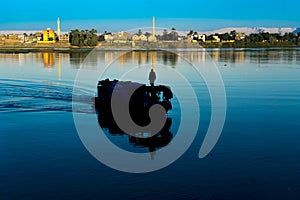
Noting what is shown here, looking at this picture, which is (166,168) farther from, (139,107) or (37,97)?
(37,97)

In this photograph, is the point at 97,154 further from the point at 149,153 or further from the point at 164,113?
the point at 164,113

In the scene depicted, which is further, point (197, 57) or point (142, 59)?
point (197, 57)

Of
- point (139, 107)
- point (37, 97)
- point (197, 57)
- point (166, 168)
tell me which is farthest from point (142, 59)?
point (166, 168)

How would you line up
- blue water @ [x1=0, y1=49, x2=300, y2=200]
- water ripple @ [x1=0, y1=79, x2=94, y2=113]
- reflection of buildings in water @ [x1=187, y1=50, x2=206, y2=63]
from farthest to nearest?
reflection of buildings in water @ [x1=187, y1=50, x2=206, y2=63]
water ripple @ [x1=0, y1=79, x2=94, y2=113]
blue water @ [x1=0, y1=49, x2=300, y2=200]

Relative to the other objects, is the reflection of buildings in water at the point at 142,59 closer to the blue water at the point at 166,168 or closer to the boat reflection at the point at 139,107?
the boat reflection at the point at 139,107

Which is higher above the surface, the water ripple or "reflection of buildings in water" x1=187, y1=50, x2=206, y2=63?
"reflection of buildings in water" x1=187, y1=50, x2=206, y2=63

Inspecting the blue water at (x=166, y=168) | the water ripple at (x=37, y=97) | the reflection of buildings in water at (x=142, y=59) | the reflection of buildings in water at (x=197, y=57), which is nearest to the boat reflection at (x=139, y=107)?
the blue water at (x=166, y=168)

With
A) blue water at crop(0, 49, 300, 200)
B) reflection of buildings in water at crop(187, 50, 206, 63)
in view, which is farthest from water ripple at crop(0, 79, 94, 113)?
reflection of buildings in water at crop(187, 50, 206, 63)

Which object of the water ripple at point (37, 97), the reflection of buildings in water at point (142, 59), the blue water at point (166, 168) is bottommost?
the blue water at point (166, 168)

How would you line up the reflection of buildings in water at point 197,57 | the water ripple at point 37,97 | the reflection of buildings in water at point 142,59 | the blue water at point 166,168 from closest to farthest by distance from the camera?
the blue water at point 166,168
the water ripple at point 37,97
the reflection of buildings in water at point 142,59
the reflection of buildings in water at point 197,57

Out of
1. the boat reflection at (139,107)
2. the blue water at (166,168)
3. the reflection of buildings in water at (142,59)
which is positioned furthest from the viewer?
the reflection of buildings in water at (142,59)

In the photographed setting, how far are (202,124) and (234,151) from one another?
492 centimetres

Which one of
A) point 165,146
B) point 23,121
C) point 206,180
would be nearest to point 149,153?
point 165,146

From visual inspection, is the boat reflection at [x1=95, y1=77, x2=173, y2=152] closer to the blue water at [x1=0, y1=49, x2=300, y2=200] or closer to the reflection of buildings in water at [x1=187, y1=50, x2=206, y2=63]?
the blue water at [x1=0, y1=49, x2=300, y2=200]
